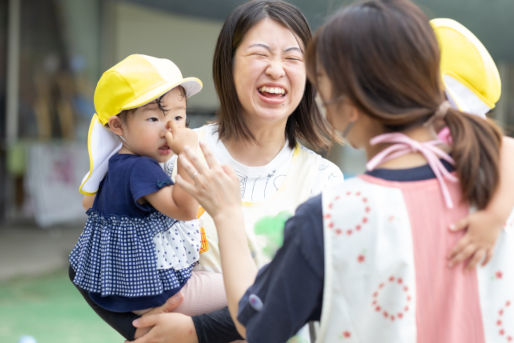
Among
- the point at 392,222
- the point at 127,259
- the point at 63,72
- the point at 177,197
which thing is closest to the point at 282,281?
the point at 392,222

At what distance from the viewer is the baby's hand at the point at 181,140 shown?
1656mm

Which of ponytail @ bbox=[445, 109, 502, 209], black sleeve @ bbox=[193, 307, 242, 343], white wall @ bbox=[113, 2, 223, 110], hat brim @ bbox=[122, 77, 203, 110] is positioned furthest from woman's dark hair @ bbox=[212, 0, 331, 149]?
white wall @ bbox=[113, 2, 223, 110]

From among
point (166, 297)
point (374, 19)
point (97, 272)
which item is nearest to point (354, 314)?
point (374, 19)

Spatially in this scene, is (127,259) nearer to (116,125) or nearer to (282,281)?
(116,125)

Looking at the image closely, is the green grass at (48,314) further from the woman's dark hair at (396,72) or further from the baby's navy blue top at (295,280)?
the woman's dark hair at (396,72)

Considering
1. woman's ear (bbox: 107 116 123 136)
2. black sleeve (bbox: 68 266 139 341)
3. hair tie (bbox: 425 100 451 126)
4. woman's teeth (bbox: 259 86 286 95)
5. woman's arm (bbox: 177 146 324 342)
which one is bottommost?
black sleeve (bbox: 68 266 139 341)

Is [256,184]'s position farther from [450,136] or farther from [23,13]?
[23,13]

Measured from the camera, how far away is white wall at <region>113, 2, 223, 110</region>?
8109 millimetres

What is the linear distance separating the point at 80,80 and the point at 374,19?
7317mm

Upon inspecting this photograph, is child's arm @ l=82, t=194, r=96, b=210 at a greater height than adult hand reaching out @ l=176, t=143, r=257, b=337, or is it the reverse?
adult hand reaching out @ l=176, t=143, r=257, b=337

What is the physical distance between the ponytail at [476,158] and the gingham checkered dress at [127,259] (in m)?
0.76

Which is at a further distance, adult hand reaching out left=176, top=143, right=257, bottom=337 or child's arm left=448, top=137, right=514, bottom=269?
adult hand reaching out left=176, top=143, right=257, bottom=337

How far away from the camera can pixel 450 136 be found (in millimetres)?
1310

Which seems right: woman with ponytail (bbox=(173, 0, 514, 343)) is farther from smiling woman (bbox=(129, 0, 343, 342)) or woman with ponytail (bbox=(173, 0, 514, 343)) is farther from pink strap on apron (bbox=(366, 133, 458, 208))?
smiling woman (bbox=(129, 0, 343, 342))
